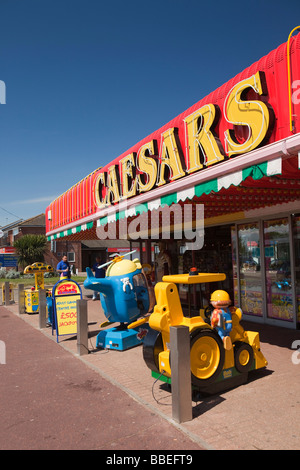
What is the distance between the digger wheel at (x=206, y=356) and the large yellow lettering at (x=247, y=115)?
2584 mm

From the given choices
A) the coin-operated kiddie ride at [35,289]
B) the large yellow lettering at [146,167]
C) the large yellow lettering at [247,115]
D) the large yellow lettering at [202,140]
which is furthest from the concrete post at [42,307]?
the large yellow lettering at [247,115]

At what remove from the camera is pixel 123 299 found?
7254 millimetres

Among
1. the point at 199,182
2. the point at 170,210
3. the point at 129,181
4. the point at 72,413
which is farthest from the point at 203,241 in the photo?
the point at 72,413

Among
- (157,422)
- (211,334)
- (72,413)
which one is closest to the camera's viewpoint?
(157,422)

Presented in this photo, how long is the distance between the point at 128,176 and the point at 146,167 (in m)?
1.07

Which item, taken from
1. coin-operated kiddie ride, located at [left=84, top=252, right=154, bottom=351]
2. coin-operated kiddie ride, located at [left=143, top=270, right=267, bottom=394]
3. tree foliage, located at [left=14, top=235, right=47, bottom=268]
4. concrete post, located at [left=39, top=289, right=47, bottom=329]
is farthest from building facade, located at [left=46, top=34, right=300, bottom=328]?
tree foliage, located at [left=14, top=235, right=47, bottom=268]

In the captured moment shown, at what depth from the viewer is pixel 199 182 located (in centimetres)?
604

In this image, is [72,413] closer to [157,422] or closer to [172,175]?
[157,422]

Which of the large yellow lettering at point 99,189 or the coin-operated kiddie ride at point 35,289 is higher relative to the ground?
the large yellow lettering at point 99,189

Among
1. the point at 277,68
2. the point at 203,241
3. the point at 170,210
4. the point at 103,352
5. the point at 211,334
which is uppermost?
the point at 277,68

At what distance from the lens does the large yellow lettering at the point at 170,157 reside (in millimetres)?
7125

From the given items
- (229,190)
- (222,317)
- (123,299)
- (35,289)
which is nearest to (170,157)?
(229,190)

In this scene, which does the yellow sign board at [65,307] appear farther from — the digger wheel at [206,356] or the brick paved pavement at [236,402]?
the digger wheel at [206,356]

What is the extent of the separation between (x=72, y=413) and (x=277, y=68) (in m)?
5.11
